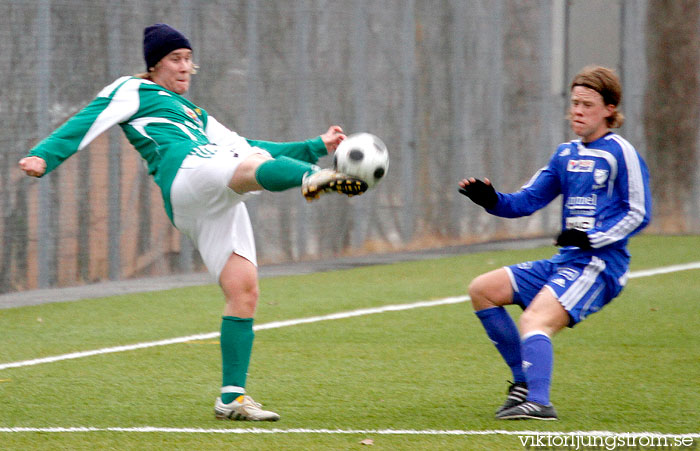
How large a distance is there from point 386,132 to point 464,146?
4.34ft

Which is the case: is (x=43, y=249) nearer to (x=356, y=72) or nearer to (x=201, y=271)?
(x=201, y=271)

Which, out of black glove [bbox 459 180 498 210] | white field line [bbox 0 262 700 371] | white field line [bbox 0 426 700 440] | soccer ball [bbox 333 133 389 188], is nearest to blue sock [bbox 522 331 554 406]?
white field line [bbox 0 426 700 440]

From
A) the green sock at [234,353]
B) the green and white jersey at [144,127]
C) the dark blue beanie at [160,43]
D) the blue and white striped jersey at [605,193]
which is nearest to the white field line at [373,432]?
the green sock at [234,353]

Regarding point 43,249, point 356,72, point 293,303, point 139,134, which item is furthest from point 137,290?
point 139,134

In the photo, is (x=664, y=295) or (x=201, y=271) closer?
(x=664, y=295)

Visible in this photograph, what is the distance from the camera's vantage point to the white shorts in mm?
4781

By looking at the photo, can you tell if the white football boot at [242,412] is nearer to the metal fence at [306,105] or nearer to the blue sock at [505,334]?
the blue sock at [505,334]

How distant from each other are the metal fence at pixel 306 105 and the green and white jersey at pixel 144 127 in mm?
4582

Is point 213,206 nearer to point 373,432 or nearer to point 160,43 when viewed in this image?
point 160,43

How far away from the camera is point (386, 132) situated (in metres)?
12.7

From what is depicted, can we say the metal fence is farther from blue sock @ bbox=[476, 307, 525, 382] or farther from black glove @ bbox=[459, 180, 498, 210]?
blue sock @ bbox=[476, 307, 525, 382]

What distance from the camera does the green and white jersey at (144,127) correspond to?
16.1 feet

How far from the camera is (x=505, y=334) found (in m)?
5.15

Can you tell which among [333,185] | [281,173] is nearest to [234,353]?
[281,173]
